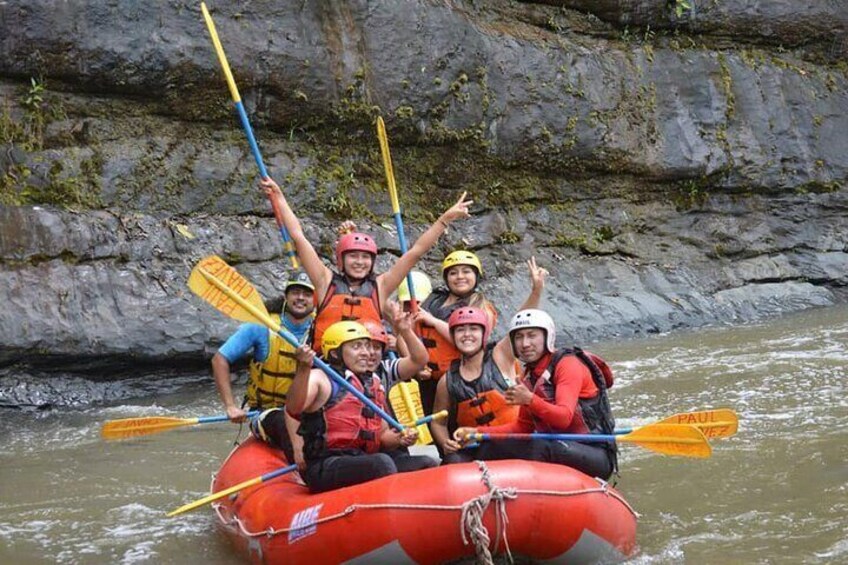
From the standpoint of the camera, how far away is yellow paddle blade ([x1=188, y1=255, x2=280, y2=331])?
486cm

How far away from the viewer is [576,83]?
1330 centimetres

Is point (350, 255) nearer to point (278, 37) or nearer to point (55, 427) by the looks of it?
point (55, 427)

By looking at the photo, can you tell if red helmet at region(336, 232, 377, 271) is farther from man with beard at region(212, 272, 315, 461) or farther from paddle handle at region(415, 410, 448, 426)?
paddle handle at region(415, 410, 448, 426)

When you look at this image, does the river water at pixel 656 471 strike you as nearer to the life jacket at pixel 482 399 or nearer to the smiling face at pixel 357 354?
the life jacket at pixel 482 399

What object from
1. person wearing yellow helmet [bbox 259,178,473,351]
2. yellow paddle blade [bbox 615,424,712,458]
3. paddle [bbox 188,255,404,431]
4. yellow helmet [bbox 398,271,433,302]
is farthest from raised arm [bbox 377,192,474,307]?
yellow paddle blade [bbox 615,424,712,458]

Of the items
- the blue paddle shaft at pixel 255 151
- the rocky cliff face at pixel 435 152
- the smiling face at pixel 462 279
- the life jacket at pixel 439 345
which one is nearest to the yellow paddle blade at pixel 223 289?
the life jacket at pixel 439 345

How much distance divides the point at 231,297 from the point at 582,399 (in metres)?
1.67

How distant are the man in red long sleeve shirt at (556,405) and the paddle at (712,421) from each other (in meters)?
0.20

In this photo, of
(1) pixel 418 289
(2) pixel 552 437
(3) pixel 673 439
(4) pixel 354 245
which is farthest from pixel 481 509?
(1) pixel 418 289

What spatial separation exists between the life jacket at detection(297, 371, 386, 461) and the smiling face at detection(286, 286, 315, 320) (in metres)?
1.26

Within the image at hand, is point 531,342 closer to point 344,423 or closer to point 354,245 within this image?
point 344,423

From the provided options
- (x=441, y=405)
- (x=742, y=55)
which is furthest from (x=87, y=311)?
(x=742, y=55)

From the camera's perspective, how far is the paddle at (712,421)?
5.07m

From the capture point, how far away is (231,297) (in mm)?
4879
